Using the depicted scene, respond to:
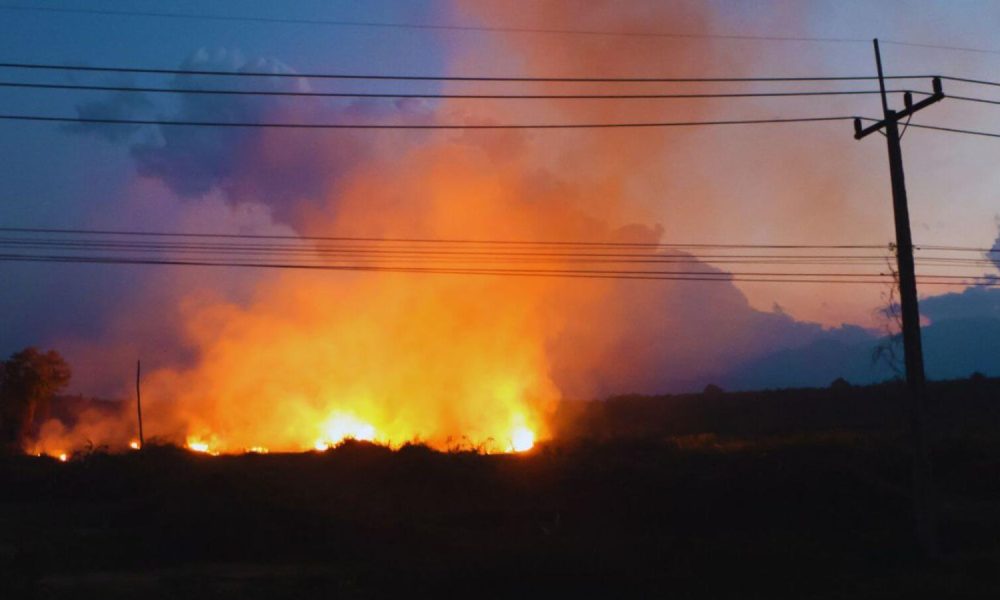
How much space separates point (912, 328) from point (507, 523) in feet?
41.2

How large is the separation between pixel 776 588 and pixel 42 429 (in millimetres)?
64720

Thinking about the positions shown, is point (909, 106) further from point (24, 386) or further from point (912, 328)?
point (24, 386)

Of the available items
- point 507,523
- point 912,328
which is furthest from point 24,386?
point 912,328

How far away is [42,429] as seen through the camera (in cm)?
6612

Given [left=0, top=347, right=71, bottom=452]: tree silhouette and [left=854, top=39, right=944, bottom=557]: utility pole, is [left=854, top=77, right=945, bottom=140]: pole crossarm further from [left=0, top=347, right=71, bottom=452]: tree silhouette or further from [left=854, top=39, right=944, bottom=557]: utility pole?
[left=0, top=347, right=71, bottom=452]: tree silhouette

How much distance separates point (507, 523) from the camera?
25281mm

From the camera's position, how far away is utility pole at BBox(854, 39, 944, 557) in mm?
18906

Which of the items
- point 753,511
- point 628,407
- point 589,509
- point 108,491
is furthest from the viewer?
point 628,407

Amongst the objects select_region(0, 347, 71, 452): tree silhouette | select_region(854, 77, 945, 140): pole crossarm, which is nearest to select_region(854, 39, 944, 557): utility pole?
select_region(854, 77, 945, 140): pole crossarm

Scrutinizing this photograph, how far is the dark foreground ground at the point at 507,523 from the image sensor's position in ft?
54.2

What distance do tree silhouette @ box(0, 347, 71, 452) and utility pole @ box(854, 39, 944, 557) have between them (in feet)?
205

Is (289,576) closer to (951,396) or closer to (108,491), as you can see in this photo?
(108,491)

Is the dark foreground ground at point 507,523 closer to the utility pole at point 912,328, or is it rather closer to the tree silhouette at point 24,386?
the utility pole at point 912,328

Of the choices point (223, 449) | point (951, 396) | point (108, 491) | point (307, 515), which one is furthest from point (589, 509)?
point (951, 396)
